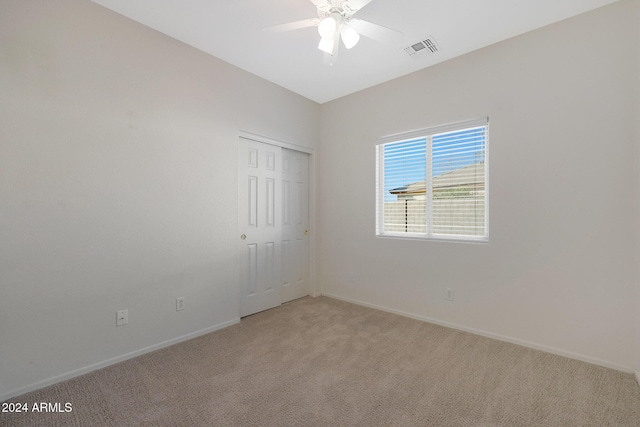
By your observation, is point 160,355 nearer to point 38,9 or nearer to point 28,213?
point 28,213

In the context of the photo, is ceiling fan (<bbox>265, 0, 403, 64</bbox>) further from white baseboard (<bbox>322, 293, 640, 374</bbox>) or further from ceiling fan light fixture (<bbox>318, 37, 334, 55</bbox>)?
white baseboard (<bbox>322, 293, 640, 374</bbox>)

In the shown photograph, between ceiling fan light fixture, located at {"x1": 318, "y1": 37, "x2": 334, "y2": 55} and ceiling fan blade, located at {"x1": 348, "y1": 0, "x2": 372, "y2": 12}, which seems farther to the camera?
ceiling fan light fixture, located at {"x1": 318, "y1": 37, "x2": 334, "y2": 55}

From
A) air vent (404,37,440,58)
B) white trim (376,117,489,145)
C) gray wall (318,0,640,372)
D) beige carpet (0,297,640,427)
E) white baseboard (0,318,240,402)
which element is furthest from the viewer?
white trim (376,117,489,145)

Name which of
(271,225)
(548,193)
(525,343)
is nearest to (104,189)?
(271,225)

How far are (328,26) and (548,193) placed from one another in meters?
2.25

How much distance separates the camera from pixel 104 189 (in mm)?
2135

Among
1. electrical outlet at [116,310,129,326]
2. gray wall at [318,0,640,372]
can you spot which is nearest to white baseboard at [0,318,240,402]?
electrical outlet at [116,310,129,326]

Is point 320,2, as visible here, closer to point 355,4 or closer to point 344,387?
point 355,4

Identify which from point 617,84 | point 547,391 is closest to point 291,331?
point 547,391

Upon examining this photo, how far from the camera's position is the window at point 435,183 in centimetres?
276

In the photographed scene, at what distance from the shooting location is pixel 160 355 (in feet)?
7.54

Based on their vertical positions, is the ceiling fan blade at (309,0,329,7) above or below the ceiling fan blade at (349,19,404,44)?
above

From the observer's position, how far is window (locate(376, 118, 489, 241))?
2762 millimetres

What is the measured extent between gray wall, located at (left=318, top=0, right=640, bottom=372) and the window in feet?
0.42
